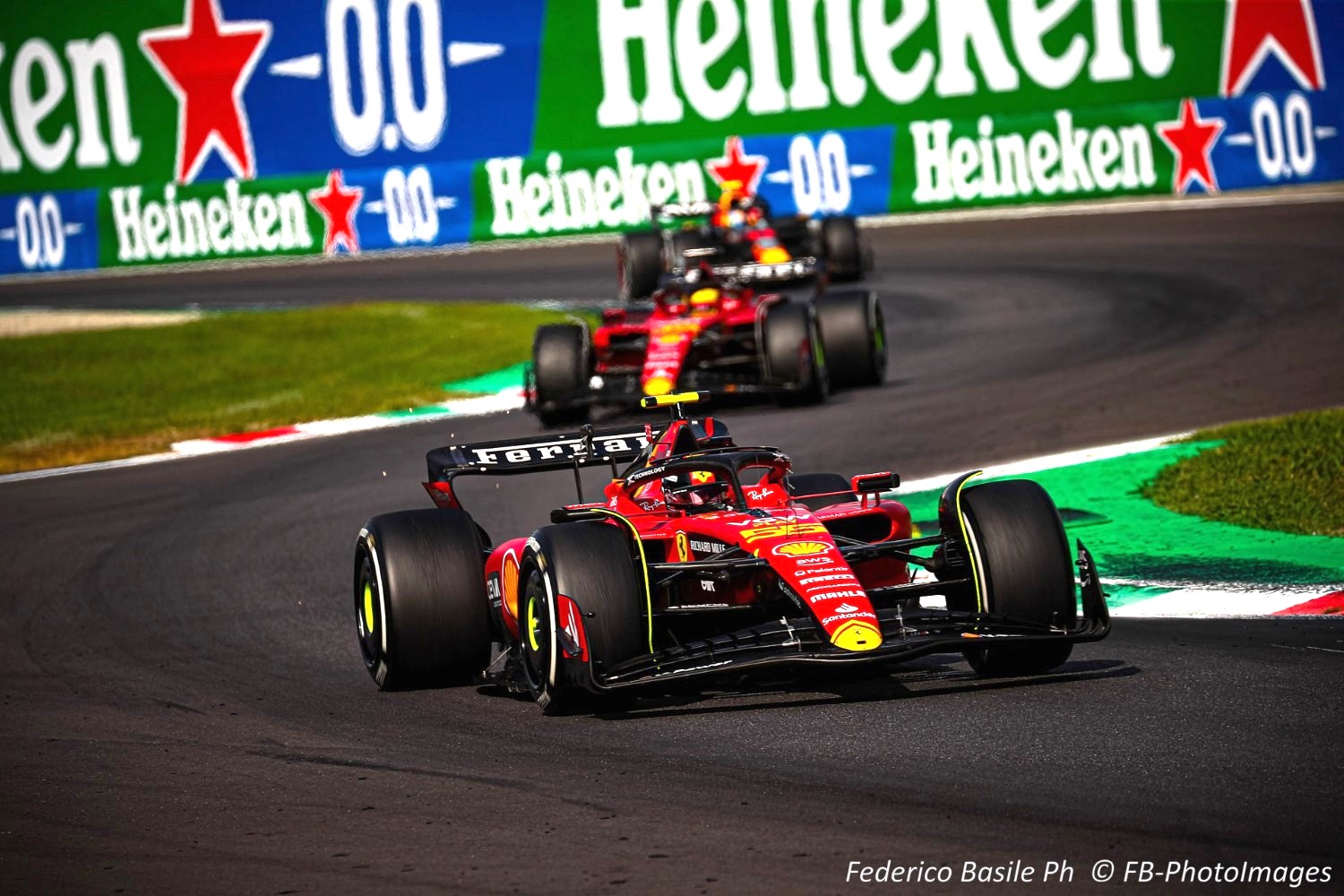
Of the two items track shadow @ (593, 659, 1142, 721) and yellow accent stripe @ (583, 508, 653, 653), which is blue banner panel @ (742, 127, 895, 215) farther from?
yellow accent stripe @ (583, 508, 653, 653)

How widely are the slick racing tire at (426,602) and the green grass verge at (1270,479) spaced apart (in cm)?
504

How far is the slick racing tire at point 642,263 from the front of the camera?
26781 mm

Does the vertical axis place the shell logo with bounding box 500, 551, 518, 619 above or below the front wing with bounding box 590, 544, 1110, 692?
above

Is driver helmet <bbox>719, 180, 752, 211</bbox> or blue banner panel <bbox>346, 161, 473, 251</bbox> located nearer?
driver helmet <bbox>719, 180, 752, 211</bbox>

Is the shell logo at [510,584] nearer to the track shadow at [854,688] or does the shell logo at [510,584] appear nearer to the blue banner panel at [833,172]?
the track shadow at [854,688]

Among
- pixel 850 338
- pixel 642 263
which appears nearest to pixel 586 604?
pixel 850 338

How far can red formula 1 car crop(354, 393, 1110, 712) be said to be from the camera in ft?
26.5

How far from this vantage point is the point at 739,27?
36.6 m

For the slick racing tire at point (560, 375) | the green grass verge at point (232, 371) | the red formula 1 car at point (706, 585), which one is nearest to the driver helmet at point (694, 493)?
the red formula 1 car at point (706, 585)

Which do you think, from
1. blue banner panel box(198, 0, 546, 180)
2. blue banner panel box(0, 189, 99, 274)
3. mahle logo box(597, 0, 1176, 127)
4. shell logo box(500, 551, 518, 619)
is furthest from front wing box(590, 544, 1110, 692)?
blue banner panel box(0, 189, 99, 274)

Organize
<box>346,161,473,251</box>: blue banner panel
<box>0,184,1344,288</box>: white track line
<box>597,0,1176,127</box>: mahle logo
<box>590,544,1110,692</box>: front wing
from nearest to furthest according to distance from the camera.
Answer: <box>590,544,1110,692</box>: front wing < <box>0,184,1344,288</box>: white track line < <box>597,0,1176,127</box>: mahle logo < <box>346,161,473,251</box>: blue banner panel

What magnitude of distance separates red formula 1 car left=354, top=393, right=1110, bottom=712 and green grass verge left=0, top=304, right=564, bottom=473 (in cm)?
1058

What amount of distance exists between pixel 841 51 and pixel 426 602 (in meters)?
28.4

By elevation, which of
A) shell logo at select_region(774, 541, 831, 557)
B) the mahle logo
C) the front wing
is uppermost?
the mahle logo
